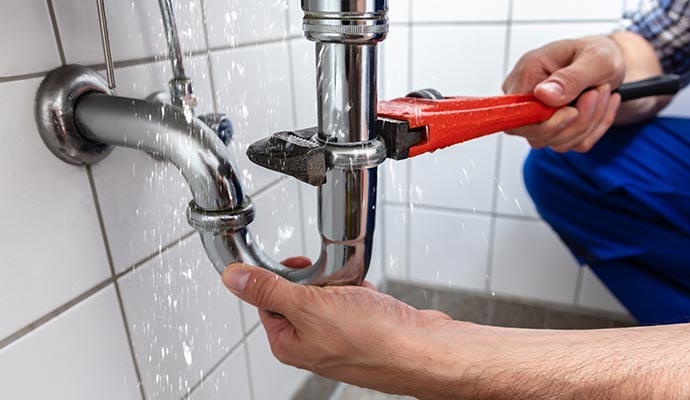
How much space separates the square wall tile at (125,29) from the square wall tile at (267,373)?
33 centimetres

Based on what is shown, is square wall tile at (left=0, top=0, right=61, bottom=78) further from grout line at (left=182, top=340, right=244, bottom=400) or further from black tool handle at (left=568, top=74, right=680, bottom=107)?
black tool handle at (left=568, top=74, right=680, bottom=107)

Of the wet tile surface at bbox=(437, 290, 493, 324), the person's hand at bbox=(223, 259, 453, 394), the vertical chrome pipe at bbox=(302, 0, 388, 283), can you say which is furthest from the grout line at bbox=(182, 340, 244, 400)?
the wet tile surface at bbox=(437, 290, 493, 324)

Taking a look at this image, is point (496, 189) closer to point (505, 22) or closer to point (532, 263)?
point (532, 263)

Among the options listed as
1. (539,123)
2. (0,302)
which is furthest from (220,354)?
(539,123)

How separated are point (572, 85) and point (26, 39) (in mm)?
475

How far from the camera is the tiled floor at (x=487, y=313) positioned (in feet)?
2.58

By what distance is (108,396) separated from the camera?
0.39 metres

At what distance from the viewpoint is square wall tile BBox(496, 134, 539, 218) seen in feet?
2.65

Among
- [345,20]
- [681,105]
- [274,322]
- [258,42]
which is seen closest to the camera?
[345,20]

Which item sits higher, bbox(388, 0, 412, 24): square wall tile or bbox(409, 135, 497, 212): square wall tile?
bbox(388, 0, 412, 24): square wall tile

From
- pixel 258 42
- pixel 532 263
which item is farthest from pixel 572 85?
pixel 532 263

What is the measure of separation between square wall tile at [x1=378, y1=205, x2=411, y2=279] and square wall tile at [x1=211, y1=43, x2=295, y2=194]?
1.33ft

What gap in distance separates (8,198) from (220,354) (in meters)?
0.28

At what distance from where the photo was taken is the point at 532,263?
34.2 inches
